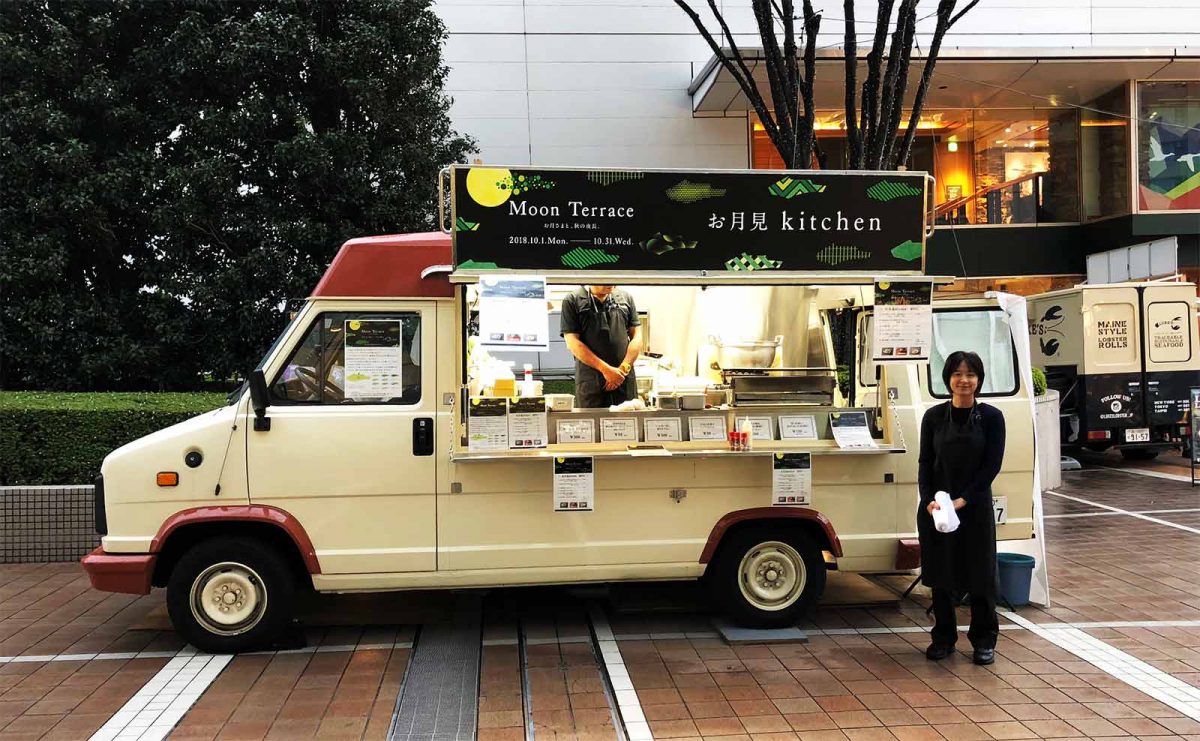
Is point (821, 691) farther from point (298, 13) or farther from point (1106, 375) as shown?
point (1106, 375)

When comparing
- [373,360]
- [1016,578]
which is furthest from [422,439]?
[1016,578]

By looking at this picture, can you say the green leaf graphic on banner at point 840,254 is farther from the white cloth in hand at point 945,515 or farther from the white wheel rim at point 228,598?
the white wheel rim at point 228,598

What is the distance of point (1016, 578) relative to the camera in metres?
6.05

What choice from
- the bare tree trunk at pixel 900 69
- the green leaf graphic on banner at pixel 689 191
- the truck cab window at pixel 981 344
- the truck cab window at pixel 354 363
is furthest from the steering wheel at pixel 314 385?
the bare tree trunk at pixel 900 69

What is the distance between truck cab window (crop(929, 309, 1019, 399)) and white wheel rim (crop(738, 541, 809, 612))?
1.48 meters

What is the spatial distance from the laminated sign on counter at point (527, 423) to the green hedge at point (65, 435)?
418 centimetres

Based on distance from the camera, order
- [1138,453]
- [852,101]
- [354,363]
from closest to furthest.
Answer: [354,363]
[852,101]
[1138,453]

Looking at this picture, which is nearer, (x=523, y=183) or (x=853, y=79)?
(x=523, y=183)

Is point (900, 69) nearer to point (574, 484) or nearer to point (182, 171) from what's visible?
point (574, 484)

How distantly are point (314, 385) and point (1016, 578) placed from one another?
4.94 metres

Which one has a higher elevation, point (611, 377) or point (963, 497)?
point (611, 377)

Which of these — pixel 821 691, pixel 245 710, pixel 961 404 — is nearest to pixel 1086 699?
pixel 821 691

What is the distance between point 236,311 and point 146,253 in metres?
1.60

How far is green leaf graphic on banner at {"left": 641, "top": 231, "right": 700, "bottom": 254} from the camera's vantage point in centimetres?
525
